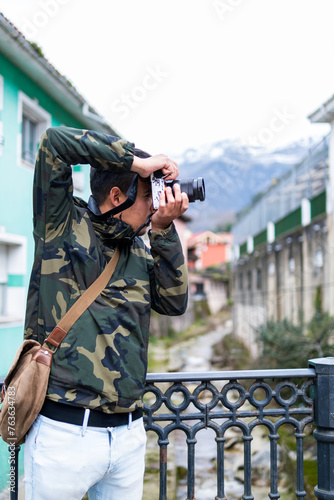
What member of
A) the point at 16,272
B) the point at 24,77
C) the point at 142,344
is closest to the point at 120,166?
the point at 142,344

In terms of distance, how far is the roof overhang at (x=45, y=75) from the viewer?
712cm

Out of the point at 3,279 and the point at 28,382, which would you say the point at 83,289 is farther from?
the point at 3,279

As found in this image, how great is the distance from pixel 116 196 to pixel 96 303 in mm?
411

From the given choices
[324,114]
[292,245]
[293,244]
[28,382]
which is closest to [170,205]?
[28,382]

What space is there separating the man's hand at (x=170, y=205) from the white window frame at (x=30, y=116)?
23.0 ft

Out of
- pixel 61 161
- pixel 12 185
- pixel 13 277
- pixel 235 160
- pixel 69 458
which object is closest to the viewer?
pixel 69 458

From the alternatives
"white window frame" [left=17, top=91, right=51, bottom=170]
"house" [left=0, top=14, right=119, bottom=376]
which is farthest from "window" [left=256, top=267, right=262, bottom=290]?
"white window frame" [left=17, top=91, right=51, bottom=170]

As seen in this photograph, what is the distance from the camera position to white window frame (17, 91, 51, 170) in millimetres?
8206

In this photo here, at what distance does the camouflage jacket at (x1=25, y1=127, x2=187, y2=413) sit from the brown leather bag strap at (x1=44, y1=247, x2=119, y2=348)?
0.05 feet

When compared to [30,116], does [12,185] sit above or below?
below

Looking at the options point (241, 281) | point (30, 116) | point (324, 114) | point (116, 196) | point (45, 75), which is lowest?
point (116, 196)

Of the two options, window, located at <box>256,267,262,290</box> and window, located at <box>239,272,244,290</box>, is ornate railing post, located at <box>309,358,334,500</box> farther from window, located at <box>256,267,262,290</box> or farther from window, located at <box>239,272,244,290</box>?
window, located at <box>239,272,244,290</box>

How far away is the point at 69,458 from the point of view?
150 cm

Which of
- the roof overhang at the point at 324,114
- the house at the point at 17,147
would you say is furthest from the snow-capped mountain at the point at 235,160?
Result: the house at the point at 17,147
